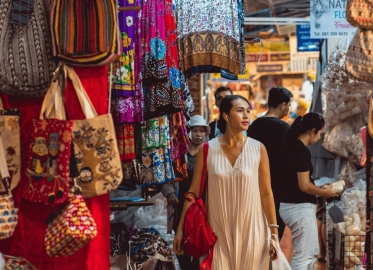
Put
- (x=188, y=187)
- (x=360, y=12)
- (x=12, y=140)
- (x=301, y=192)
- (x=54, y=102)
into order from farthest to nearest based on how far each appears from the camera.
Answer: (x=188, y=187) < (x=301, y=192) < (x=360, y=12) < (x=12, y=140) < (x=54, y=102)

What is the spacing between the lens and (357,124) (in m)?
9.77

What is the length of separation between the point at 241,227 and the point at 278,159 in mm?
1817

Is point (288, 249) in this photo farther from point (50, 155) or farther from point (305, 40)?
point (50, 155)

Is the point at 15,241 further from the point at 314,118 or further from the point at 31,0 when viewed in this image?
the point at 314,118

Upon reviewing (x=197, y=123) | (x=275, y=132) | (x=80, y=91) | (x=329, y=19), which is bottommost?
(x=275, y=132)

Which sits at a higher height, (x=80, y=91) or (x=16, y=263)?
(x=80, y=91)

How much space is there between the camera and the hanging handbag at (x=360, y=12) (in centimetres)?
429

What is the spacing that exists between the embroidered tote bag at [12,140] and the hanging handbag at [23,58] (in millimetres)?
155

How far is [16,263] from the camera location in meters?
4.06

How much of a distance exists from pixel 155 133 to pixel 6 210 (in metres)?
2.40

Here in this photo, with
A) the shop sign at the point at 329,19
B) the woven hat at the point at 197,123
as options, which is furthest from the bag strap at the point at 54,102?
the shop sign at the point at 329,19

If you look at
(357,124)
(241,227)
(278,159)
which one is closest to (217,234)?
(241,227)

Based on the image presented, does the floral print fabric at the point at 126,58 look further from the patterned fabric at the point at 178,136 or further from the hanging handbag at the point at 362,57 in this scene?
the hanging handbag at the point at 362,57

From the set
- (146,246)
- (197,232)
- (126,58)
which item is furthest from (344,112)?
(126,58)
